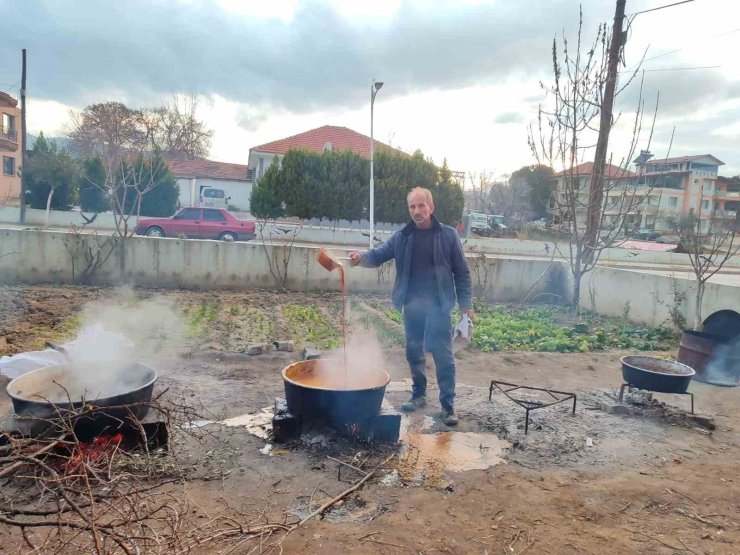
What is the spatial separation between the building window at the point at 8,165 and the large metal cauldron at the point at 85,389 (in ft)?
133

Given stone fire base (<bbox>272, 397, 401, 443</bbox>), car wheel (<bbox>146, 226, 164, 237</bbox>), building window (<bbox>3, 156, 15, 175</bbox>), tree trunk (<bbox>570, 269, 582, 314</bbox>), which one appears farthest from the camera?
building window (<bbox>3, 156, 15, 175</bbox>)

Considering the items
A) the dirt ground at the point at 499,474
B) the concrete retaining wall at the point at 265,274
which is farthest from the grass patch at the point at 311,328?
the concrete retaining wall at the point at 265,274

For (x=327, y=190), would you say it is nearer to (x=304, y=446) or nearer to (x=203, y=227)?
(x=203, y=227)

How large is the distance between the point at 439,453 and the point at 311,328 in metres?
4.32

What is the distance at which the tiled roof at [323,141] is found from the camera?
111 ft

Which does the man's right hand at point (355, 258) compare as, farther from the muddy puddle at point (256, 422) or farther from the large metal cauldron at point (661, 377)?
the large metal cauldron at point (661, 377)

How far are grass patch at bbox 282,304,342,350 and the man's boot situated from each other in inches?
84.8

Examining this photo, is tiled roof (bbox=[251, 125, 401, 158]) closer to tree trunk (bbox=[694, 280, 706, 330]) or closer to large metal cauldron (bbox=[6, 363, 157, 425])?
tree trunk (bbox=[694, 280, 706, 330])

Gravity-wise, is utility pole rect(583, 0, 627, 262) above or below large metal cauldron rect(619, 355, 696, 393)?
above

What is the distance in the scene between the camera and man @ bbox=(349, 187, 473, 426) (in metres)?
4.54

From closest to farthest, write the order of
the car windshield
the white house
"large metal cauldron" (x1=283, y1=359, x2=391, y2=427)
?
"large metal cauldron" (x1=283, y1=359, x2=391, y2=427) < the car windshield < the white house

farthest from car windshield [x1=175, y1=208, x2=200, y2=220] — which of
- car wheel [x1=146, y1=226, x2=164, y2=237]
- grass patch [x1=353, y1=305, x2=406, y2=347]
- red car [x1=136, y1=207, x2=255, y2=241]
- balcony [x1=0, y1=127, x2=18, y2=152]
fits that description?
balcony [x1=0, y1=127, x2=18, y2=152]

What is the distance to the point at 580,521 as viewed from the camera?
3.09 metres

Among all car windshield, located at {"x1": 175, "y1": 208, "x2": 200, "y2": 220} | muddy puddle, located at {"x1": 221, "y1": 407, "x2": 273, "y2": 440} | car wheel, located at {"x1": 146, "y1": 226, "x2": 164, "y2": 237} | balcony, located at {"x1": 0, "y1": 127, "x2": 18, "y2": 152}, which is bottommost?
muddy puddle, located at {"x1": 221, "y1": 407, "x2": 273, "y2": 440}
